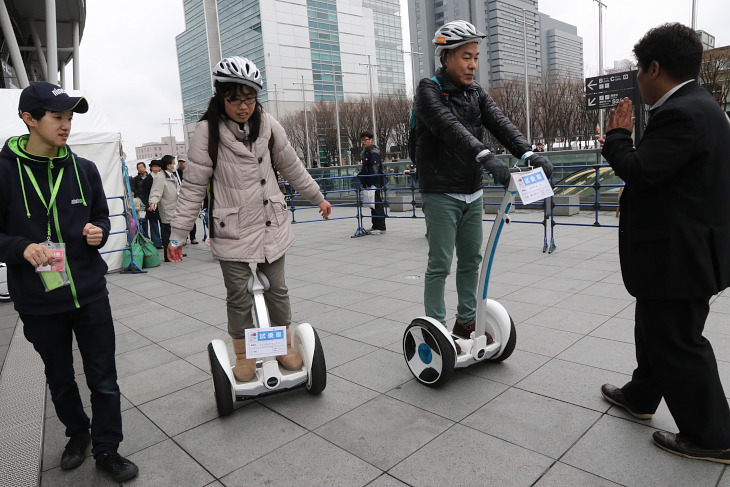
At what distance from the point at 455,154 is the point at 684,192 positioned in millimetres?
1391

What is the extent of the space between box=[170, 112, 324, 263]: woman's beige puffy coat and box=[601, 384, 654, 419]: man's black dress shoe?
210cm

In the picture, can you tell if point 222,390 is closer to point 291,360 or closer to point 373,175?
point 291,360

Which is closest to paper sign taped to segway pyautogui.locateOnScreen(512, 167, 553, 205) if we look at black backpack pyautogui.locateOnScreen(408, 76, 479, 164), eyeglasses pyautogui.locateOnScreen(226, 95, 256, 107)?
black backpack pyautogui.locateOnScreen(408, 76, 479, 164)

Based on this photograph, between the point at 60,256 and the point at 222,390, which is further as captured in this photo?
the point at 222,390

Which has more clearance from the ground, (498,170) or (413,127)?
(413,127)

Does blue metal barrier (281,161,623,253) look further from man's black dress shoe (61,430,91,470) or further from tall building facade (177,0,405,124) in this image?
tall building facade (177,0,405,124)

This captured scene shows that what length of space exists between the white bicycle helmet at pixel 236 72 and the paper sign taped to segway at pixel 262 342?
1.42m

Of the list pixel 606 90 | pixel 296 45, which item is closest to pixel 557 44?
pixel 296 45

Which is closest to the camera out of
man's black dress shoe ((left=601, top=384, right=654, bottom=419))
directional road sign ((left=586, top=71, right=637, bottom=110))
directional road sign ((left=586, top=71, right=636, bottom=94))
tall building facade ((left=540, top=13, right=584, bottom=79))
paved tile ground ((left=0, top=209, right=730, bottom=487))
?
paved tile ground ((left=0, top=209, right=730, bottom=487))

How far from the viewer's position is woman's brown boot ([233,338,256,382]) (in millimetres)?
3211

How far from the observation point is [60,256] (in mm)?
2355

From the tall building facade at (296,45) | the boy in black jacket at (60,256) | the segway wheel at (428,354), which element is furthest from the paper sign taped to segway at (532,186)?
the tall building facade at (296,45)

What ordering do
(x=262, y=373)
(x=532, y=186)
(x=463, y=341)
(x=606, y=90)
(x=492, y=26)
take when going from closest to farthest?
(x=532, y=186) → (x=262, y=373) → (x=463, y=341) → (x=606, y=90) → (x=492, y=26)

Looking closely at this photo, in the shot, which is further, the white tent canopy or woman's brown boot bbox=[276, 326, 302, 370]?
the white tent canopy
